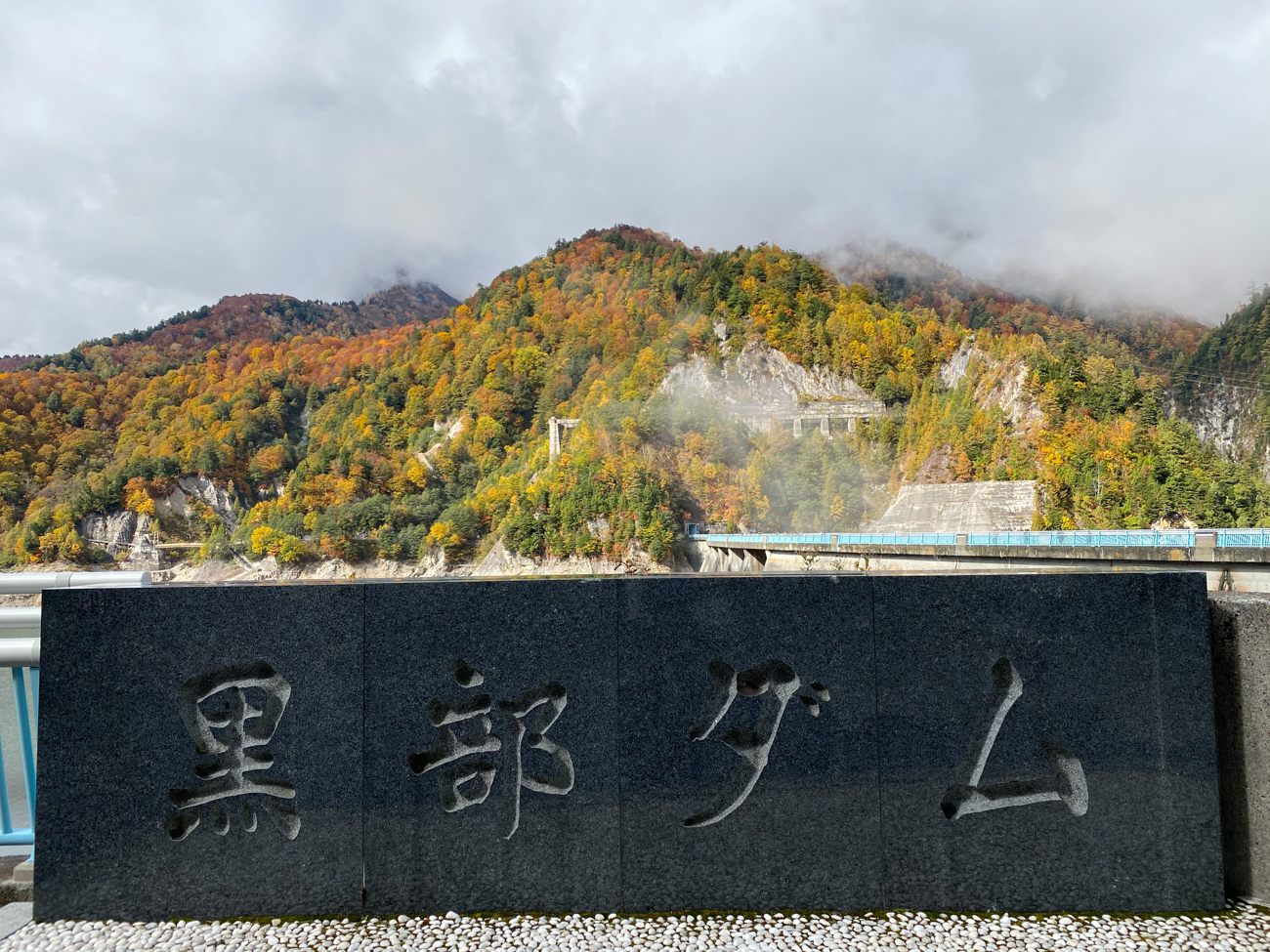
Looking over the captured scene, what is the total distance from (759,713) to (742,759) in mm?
207

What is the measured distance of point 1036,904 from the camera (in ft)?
9.20

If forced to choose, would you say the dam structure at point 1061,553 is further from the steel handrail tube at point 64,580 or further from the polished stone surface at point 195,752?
the steel handrail tube at point 64,580

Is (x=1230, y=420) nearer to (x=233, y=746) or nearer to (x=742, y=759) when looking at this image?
(x=742, y=759)

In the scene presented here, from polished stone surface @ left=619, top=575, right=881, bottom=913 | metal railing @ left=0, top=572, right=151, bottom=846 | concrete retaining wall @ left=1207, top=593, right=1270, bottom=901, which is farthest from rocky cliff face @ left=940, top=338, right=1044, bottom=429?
metal railing @ left=0, top=572, right=151, bottom=846

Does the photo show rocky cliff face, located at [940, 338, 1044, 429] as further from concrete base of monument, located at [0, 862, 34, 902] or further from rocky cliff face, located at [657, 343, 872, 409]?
concrete base of monument, located at [0, 862, 34, 902]

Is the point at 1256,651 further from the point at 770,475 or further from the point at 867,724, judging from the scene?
the point at 770,475

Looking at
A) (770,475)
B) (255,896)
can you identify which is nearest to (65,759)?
(255,896)

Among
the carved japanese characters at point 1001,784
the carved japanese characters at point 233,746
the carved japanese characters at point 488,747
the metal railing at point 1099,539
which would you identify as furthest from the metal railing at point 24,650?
the metal railing at point 1099,539

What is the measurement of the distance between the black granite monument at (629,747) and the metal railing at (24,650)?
0.41m

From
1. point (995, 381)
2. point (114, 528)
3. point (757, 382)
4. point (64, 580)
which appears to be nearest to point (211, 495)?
point (114, 528)

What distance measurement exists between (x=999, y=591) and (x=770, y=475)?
222 feet

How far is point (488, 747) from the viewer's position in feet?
9.53

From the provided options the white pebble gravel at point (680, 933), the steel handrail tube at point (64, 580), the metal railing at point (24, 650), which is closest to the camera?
the white pebble gravel at point (680, 933)

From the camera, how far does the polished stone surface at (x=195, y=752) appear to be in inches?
112
